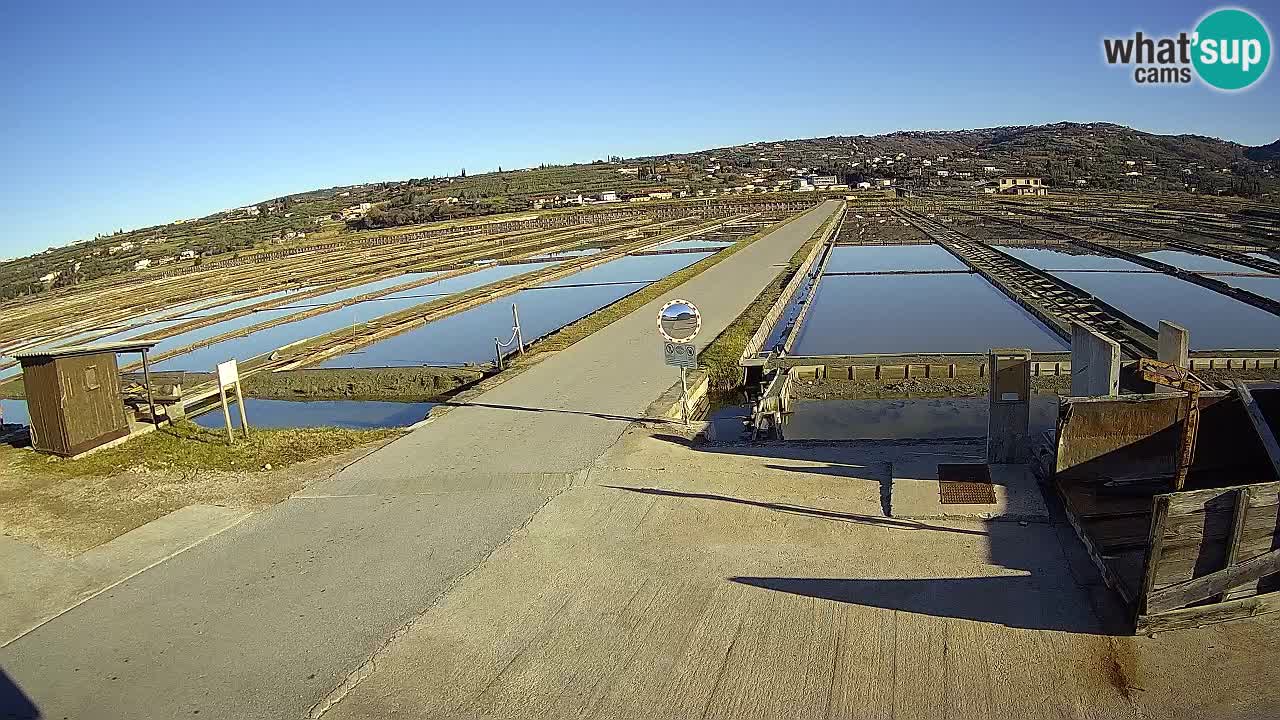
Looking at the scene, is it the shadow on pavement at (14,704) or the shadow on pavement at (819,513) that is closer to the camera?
the shadow on pavement at (14,704)

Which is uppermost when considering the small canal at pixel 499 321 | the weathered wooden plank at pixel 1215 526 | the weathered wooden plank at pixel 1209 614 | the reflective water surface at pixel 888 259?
the weathered wooden plank at pixel 1215 526

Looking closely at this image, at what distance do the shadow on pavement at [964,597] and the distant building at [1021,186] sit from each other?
112279 millimetres

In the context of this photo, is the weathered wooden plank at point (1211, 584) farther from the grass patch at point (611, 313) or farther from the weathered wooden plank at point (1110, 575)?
the grass patch at point (611, 313)

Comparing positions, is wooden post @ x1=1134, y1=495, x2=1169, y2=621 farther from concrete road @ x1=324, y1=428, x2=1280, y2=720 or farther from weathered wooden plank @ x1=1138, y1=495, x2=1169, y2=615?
concrete road @ x1=324, y1=428, x2=1280, y2=720

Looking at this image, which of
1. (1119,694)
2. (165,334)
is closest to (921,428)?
(1119,694)

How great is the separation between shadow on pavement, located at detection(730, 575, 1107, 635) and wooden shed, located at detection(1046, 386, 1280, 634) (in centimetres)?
40

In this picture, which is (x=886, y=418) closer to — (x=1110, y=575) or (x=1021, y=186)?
(x=1110, y=575)

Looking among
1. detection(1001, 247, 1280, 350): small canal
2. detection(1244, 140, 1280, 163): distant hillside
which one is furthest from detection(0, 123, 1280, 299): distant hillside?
detection(1001, 247, 1280, 350): small canal

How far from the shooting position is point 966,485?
24.7 feet

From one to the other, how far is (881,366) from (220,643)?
12258mm

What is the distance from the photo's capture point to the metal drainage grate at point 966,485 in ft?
23.9

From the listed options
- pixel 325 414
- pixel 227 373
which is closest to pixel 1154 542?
pixel 227 373

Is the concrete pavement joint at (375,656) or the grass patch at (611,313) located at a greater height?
the concrete pavement joint at (375,656)

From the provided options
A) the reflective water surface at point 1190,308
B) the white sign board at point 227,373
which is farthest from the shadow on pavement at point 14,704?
the reflective water surface at point 1190,308
